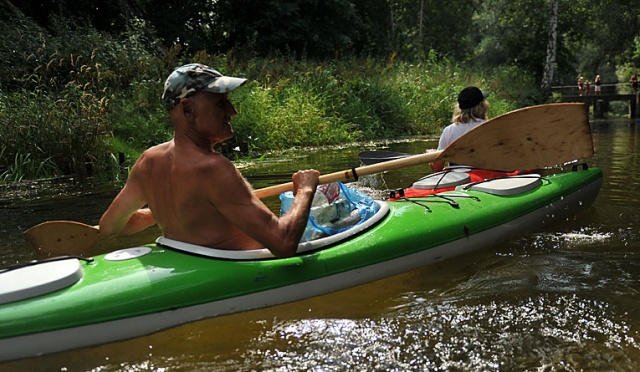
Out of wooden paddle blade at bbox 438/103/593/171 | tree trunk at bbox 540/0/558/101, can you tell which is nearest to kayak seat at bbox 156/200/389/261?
wooden paddle blade at bbox 438/103/593/171

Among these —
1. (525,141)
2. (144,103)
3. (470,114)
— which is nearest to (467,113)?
(470,114)

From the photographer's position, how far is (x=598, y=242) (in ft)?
12.5

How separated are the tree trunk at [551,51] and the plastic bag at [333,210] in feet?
60.3

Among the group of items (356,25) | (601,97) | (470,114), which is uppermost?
(356,25)

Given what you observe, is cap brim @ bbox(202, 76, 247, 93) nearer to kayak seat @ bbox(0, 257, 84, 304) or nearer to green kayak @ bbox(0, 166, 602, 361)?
green kayak @ bbox(0, 166, 602, 361)

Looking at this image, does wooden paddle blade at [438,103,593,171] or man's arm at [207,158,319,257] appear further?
wooden paddle blade at [438,103,593,171]

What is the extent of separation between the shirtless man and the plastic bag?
407 mm

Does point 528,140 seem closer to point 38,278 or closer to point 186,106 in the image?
point 186,106

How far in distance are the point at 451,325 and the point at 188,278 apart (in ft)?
3.65

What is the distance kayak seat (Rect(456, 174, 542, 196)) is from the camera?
13.1 ft

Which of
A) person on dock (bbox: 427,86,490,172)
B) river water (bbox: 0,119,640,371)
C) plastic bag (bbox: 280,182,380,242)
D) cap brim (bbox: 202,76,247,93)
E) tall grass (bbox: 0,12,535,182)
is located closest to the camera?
river water (bbox: 0,119,640,371)

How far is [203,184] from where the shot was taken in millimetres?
2432

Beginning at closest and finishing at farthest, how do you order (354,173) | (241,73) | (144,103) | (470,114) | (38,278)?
(38,278)
(354,173)
(470,114)
(144,103)
(241,73)

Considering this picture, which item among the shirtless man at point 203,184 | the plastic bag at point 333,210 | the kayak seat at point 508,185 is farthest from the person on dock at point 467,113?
the shirtless man at point 203,184
